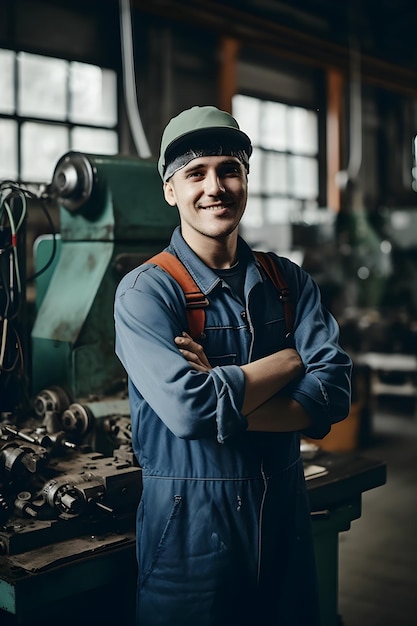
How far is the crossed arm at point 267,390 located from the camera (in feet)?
4.08

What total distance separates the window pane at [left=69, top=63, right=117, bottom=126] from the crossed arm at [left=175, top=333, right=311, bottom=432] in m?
3.71

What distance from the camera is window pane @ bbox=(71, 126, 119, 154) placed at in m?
4.71

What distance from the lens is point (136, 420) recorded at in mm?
1310

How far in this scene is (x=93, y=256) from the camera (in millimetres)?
1894

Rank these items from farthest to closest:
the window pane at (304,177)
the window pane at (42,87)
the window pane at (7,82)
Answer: the window pane at (304,177)
the window pane at (42,87)
the window pane at (7,82)

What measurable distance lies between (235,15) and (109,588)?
3037 mm

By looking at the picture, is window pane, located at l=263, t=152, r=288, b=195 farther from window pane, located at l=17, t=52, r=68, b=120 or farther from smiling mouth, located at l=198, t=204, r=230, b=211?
smiling mouth, located at l=198, t=204, r=230, b=211

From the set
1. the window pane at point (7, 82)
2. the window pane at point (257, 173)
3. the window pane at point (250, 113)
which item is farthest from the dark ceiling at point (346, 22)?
the window pane at point (7, 82)

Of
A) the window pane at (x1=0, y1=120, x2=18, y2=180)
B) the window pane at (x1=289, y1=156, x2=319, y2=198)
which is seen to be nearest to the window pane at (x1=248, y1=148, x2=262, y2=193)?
→ the window pane at (x1=289, y1=156, x2=319, y2=198)

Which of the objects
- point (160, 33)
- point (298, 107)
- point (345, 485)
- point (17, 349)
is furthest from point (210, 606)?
point (298, 107)

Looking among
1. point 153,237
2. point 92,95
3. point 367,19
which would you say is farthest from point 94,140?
point 367,19

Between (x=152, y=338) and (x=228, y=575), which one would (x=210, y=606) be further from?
(x=152, y=338)

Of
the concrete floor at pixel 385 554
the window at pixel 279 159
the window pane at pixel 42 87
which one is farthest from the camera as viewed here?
the window at pixel 279 159

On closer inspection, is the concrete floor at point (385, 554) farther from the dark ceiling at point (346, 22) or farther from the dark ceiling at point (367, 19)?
the dark ceiling at point (367, 19)
